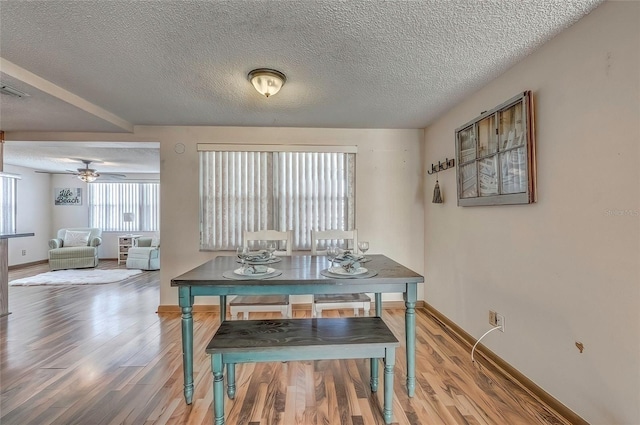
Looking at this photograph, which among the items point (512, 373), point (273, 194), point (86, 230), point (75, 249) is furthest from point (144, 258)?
point (512, 373)

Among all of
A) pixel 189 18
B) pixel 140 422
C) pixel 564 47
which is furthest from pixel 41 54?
pixel 564 47

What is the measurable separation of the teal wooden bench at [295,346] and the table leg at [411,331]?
18 cm

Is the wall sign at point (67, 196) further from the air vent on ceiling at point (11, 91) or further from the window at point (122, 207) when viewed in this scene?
the air vent on ceiling at point (11, 91)

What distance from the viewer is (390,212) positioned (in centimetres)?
358

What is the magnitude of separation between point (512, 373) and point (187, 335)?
86.8 inches

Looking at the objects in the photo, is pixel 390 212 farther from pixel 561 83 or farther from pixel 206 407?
pixel 206 407

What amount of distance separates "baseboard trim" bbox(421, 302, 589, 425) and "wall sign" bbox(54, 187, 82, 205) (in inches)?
337

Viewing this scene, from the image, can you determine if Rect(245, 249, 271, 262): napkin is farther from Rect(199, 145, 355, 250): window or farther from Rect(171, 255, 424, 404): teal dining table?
Rect(199, 145, 355, 250): window

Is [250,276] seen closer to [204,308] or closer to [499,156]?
[499,156]

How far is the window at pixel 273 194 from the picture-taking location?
3498 mm

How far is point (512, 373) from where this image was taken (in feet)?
6.60

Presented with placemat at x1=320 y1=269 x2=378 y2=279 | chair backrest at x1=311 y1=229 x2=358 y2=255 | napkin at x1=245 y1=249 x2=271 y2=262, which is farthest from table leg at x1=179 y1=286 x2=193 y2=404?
chair backrest at x1=311 y1=229 x2=358 y2=255

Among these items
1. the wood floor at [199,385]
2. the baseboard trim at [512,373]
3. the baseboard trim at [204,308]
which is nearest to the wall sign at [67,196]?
the wood floor at [199,385]

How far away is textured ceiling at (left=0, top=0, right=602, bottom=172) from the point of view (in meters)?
1.44
